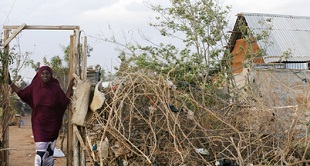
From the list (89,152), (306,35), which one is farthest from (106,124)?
(306,35)

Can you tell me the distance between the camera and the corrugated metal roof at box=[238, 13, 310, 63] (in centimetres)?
1443

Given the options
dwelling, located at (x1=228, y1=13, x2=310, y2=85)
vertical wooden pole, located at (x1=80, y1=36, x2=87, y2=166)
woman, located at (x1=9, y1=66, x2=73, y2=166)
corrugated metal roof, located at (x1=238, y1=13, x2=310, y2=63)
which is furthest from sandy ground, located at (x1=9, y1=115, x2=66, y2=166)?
corrugated metal roof, located at (x1=238, y1=13, x2=310, y2=63)

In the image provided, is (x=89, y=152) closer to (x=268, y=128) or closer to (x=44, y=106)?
(x=44, y=106)

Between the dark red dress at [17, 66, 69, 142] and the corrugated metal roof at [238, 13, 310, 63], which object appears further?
the corrugated metal roof at [238, 13, 310, 63]

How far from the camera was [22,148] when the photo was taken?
33.4 feet

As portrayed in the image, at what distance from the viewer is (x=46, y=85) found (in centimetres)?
612

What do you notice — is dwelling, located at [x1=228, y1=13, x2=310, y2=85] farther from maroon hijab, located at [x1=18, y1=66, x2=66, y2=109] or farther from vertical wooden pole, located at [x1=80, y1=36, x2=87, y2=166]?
maroon hijab, located at [x1=18, y1=66, x2=66, y2=109]

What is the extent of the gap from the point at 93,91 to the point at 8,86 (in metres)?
1.34

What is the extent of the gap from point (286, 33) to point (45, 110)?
1169 cm

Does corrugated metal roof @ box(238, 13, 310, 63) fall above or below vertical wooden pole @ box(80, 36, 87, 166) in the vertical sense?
above

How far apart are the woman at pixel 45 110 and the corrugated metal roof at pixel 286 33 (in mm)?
8976

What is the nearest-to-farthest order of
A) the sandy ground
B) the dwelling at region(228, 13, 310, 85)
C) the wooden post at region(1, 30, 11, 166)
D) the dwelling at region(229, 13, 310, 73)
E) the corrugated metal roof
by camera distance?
the wooden post at region(1, 30, 11, 166)
the sandy ground
the dwelling at region(228, 13, 310, 85)
the dwelling at region(229, 13, 310, 73)
the corrugated metal roof

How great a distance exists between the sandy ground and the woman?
490 mm

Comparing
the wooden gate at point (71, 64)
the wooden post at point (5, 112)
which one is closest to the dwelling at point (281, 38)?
the wooden gate at point (71, 64)
